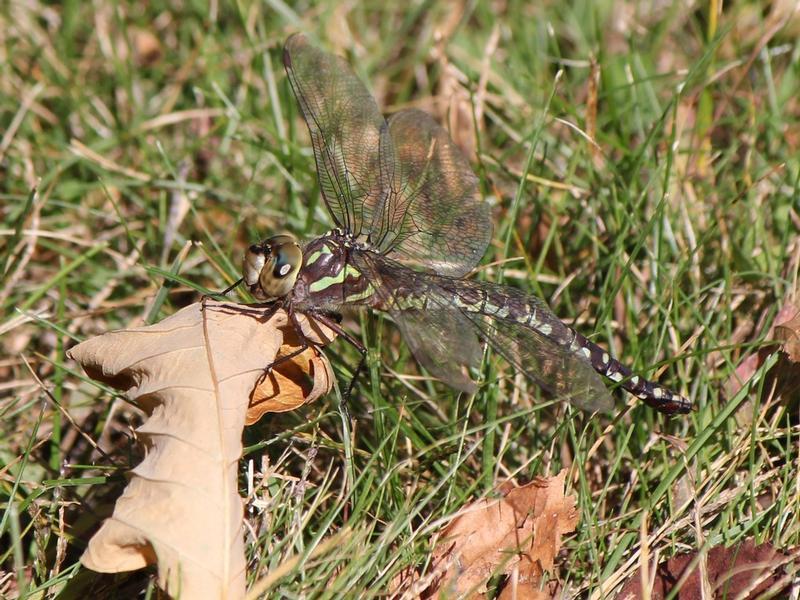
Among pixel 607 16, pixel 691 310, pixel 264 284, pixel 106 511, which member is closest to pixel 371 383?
pixel 264 284

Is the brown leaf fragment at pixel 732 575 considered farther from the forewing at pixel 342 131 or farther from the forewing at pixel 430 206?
the forewing at pixel 342 131

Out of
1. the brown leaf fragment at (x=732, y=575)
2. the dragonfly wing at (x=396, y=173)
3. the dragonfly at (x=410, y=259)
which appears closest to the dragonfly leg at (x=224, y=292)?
the dragonfly at (x=410, y=259)

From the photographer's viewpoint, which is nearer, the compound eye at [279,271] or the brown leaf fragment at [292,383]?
the brown leaf fragment at [292,383]

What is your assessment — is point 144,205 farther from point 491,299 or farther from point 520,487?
point 520,487

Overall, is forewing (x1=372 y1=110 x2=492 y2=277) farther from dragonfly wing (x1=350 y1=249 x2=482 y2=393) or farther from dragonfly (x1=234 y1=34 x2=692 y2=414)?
dragonfly wing (x1=350 y1=249 x2=482 y2=393)

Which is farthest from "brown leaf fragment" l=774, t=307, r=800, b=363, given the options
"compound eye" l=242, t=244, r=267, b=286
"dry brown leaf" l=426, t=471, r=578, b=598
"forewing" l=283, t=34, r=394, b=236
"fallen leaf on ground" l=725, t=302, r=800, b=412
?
"compound eye" l=242, t=244, r=267, b=286

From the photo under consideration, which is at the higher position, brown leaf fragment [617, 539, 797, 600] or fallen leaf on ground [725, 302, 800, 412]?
fallen leaf on ground [725, 302, 800, 412]

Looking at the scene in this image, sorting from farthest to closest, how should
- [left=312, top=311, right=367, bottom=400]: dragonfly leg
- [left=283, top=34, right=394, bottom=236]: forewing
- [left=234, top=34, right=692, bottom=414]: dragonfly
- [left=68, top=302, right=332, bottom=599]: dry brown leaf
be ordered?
[left=283, top=34, right=394, bottom=236]: forewing, [left=312, top=311, right=367, bottom=400]: dragonfly leg, [left=234, top=34, right=692, bottom=414]: dragonfly, [left=68, top=302, right=332, bottom=599]: dry brown leaf

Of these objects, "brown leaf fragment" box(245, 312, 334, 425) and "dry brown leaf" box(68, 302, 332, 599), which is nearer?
"dry brown leaf" box(68, 302, 332, 599)
